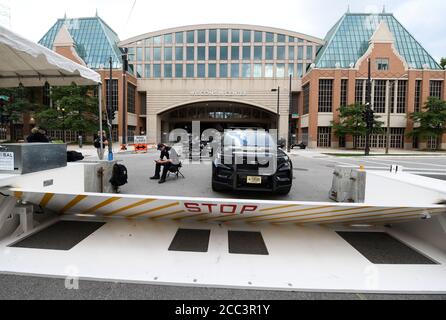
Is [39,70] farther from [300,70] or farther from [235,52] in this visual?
[300,70]

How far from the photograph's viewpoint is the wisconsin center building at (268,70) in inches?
1373

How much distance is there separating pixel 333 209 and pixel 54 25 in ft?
181

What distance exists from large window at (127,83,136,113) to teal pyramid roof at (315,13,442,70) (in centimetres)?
2980

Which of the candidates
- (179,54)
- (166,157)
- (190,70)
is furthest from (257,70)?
(166,157)

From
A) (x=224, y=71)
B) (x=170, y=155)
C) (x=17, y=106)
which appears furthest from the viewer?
(x=224, y=71)

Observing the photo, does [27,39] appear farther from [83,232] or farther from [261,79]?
[261,79]

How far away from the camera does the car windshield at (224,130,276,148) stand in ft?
20.8

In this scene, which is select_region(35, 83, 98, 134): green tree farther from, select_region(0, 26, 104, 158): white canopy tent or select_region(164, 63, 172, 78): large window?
select_region(0, 26, 104, 158): white canopy tent

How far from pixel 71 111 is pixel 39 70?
30233 millimetres

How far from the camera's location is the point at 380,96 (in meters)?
35.1

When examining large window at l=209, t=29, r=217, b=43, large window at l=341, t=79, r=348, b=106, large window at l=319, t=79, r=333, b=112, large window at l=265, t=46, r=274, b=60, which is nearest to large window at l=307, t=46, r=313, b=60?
large window at l=265, t=46, r=274, b=60

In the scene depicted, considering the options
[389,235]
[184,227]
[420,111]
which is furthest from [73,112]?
[420,111]

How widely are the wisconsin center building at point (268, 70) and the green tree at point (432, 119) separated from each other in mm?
2375
